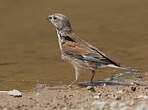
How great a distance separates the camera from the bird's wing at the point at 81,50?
8789 mm

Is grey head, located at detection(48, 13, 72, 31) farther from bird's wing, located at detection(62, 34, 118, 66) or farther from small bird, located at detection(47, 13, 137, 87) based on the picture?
bird's wing, located at detection(62, 34, 118, 66)

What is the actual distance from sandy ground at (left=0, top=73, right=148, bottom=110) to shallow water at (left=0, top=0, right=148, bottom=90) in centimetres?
131

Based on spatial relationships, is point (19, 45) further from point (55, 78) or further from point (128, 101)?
point (128, 101)

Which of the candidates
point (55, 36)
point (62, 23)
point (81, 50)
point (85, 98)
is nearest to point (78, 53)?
point (81, 50)

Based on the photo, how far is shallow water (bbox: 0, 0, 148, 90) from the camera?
10883 mm

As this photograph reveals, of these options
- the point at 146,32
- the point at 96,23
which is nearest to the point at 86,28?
the point at 96,23

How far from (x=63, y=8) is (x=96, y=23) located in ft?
7.68

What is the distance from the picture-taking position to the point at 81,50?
9.21 m

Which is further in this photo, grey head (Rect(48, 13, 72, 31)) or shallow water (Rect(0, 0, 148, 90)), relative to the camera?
shallow water (Rect(0, 0, 148, 90))

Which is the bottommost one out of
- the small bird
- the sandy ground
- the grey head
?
the sandy ground

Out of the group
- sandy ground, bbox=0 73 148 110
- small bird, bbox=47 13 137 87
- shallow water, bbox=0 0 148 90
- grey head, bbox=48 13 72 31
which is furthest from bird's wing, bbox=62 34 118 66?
shallow water, bbox=0 0 148 90

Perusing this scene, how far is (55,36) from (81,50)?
561 centimetres

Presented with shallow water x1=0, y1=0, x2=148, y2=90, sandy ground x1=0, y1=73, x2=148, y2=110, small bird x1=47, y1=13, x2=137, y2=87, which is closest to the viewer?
sandy ground x1=0, y1=73, x2=148, y2=110

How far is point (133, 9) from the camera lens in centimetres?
1841
